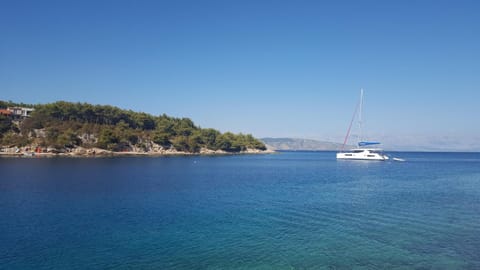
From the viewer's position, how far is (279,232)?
23.2 meters

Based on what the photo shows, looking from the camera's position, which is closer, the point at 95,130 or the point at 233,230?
the point at 233,230

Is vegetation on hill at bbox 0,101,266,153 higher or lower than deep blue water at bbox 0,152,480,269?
higher

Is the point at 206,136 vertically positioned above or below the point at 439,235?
above

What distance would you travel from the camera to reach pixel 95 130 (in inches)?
5246

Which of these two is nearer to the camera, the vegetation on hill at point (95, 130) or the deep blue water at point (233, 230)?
the deep blue water at point (233, 230)

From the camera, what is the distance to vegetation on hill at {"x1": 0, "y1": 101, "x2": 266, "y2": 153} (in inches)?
4882

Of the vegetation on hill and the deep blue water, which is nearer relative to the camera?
the deep blue water

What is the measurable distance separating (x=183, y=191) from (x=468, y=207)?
3064cm

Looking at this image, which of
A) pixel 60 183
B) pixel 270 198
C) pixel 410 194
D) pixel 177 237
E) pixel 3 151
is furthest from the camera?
pixel 3 151

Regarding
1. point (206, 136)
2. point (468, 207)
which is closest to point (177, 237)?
point (468, 207)

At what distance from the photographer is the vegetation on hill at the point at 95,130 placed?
124000 millimetres

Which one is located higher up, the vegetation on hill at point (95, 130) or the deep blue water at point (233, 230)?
the vegetation on hill at point (95, 130)

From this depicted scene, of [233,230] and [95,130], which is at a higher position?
[95,130]

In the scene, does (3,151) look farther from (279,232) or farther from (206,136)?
(279,232)
